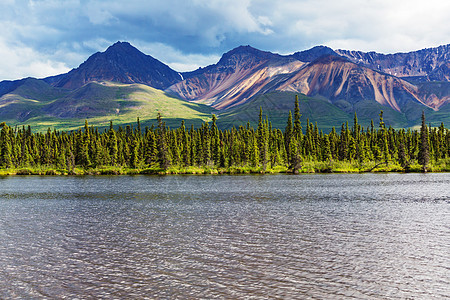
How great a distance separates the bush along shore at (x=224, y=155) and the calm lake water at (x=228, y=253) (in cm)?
10034

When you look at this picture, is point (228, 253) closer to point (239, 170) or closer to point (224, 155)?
point (239, 170)

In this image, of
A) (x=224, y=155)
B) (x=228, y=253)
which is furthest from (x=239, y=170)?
(x=228, y=253)

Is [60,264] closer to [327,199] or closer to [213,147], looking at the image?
[327,199]

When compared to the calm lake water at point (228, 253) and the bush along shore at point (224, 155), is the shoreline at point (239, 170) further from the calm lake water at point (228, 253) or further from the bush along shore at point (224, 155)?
the calm lake water at point (228, 253)

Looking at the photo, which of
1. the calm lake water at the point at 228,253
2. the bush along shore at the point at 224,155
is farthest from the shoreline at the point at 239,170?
the calm lake water at the point at 228,253

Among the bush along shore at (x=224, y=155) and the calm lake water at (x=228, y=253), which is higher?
the bush along shore at (x=224, y=155)

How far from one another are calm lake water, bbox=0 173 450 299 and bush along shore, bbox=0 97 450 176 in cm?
10034

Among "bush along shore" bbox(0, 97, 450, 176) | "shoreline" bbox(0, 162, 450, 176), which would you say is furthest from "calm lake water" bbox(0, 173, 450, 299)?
"bush along shore" bbox(0, 97, 450, 176)

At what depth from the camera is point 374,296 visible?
17.9 m

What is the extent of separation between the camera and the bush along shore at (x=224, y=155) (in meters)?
145

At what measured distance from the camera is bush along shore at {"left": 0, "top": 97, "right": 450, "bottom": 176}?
145125 millimetres

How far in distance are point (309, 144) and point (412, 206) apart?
4811 inches

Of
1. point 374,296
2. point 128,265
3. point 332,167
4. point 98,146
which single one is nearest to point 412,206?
point 374,296

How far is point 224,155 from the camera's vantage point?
519 feet
